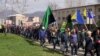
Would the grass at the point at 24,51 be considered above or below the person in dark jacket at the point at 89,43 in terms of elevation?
below

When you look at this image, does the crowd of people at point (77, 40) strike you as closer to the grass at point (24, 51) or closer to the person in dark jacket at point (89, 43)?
the person in dark jacket at point (89, 43)

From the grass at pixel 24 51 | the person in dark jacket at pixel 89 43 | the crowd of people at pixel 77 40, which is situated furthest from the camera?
the grass at pixel 24 51

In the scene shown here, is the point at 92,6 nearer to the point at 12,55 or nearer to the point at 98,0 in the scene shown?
the point at 98,0

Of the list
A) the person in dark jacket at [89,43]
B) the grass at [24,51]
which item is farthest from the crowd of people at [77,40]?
the grass at [24,51]

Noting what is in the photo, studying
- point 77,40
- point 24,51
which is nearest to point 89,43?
point 77,40

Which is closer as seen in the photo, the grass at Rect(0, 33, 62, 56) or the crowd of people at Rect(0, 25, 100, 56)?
the crowd of people at Rect(0, 25, 100, 56)

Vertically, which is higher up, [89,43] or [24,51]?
[89,43]

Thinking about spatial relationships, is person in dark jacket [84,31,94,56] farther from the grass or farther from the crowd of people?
the grass

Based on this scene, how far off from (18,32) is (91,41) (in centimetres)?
3865

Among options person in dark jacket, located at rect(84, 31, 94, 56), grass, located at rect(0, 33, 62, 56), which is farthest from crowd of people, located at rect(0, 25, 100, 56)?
grass, located at rect(0, 33, 62, 56)

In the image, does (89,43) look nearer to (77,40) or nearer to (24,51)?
(77,40)

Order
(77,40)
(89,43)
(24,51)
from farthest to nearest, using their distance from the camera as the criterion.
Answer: (24,51) < (77,40) < (89,43)

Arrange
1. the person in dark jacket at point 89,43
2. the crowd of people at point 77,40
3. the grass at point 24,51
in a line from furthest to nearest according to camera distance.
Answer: the grass at point 24,51 < the person in dark jacket at point 89,43 < the crowd of people at point 77,40

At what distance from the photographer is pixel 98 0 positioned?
97.4 m
